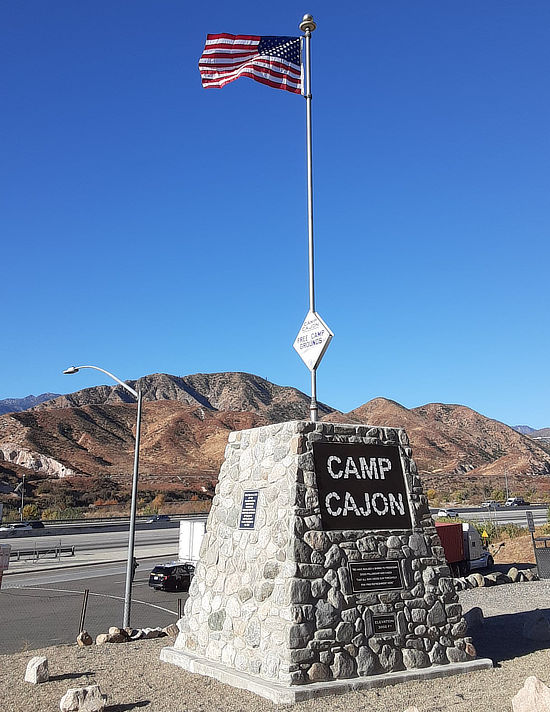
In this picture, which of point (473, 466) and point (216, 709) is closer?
point (216, 709)

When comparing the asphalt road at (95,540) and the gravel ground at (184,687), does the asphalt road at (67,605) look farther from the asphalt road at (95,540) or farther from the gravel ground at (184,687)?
the asphalt road at (95,540)

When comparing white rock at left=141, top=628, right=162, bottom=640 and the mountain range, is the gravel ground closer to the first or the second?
white rock at left=141, top=628, right=162, bottom=640

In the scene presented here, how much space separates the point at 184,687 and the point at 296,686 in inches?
64.1

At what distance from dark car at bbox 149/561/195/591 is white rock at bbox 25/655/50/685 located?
736 inches

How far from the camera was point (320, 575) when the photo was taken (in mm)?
9047

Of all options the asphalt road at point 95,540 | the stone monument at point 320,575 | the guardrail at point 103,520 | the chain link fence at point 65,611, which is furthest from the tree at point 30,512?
the stone monument at point 320,575

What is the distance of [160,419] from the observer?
13238 centimetres

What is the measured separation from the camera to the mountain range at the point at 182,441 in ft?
333

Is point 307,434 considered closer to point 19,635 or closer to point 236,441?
point 236,441

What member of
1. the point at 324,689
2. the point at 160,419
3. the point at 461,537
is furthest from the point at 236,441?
the point at 160,419

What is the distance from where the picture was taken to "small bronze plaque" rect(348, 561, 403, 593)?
937 cm

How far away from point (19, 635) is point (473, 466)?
132 m

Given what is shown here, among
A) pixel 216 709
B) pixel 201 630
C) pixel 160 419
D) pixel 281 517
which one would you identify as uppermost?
pixel 160 419

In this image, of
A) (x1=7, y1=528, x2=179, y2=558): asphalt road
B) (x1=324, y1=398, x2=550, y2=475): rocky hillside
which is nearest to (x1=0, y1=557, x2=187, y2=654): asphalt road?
(x1=7, y1=528, x2=179, y2=558): asphalt road
